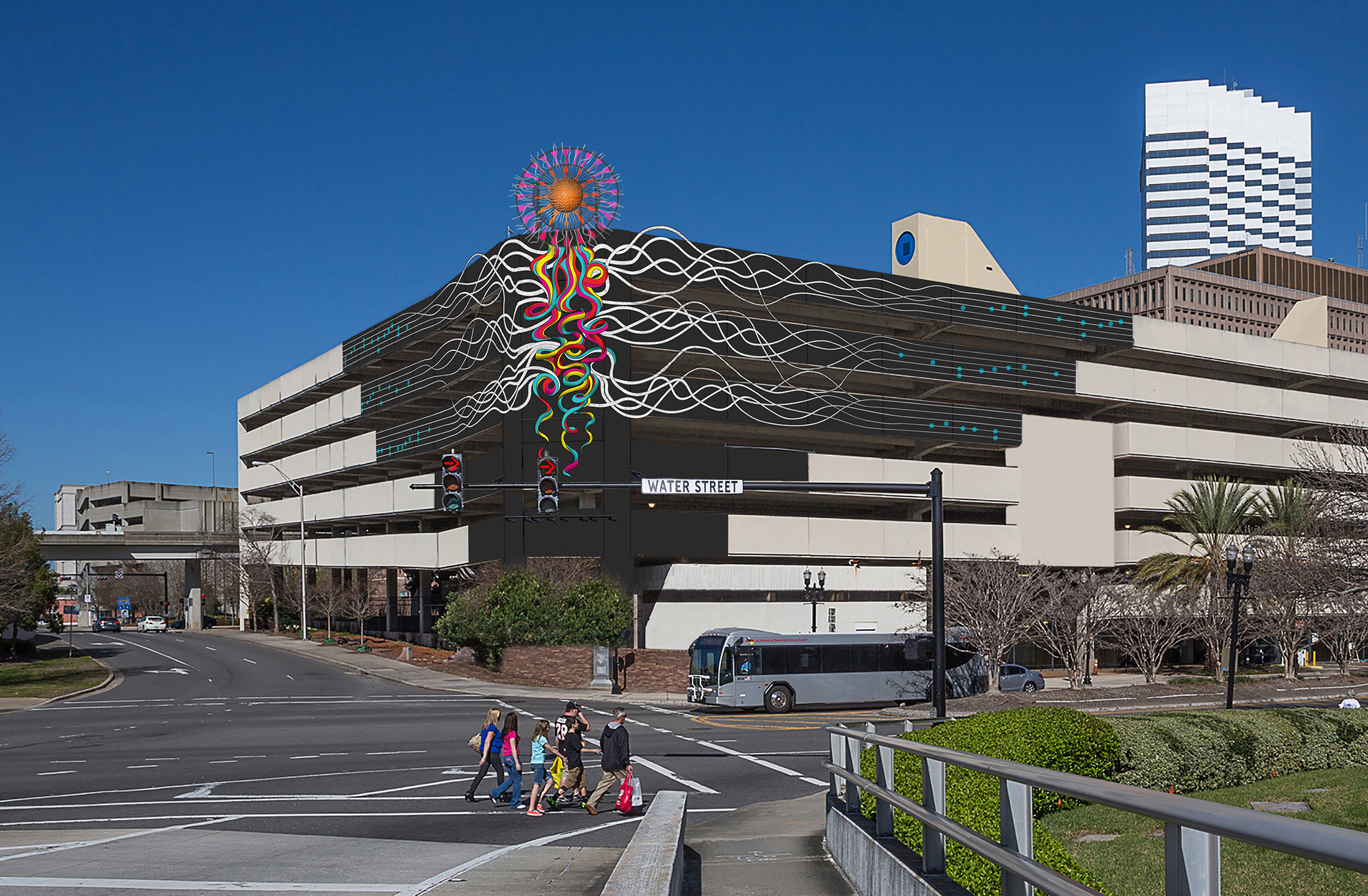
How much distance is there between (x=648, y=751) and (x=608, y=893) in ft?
63.3

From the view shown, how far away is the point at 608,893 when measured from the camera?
30.0 ft

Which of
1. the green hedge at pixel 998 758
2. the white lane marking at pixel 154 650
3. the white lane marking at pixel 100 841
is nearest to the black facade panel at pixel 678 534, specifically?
the white lane marking at pixel 154 650

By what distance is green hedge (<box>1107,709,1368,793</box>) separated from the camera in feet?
53.3

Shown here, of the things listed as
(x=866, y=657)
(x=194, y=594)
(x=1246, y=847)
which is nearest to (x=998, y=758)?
(x=1246, y=847)

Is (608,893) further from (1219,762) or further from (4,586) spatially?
(4,586)

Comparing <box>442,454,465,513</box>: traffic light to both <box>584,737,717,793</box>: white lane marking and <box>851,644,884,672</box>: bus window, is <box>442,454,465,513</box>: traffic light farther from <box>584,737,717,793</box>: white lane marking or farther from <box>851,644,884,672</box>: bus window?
<box>851,644,884,672</box>: bus window

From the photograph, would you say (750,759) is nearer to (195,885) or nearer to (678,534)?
(195,885)

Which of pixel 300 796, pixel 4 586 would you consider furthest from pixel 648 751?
pixel 4 586

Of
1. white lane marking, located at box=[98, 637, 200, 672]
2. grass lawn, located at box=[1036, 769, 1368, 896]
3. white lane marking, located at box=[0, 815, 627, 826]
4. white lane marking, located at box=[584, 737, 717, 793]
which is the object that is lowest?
white lane marking, located at box=[98, 637, 200, 672]

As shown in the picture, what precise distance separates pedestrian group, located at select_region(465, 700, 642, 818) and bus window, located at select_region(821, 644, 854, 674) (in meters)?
21.7

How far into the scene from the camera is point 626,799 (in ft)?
61.8

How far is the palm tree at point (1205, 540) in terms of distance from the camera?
53.1m

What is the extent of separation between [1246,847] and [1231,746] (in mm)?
12469

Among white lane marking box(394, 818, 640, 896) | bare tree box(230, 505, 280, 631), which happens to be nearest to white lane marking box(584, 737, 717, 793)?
white lane marking box(394, 818, 640, 896)
